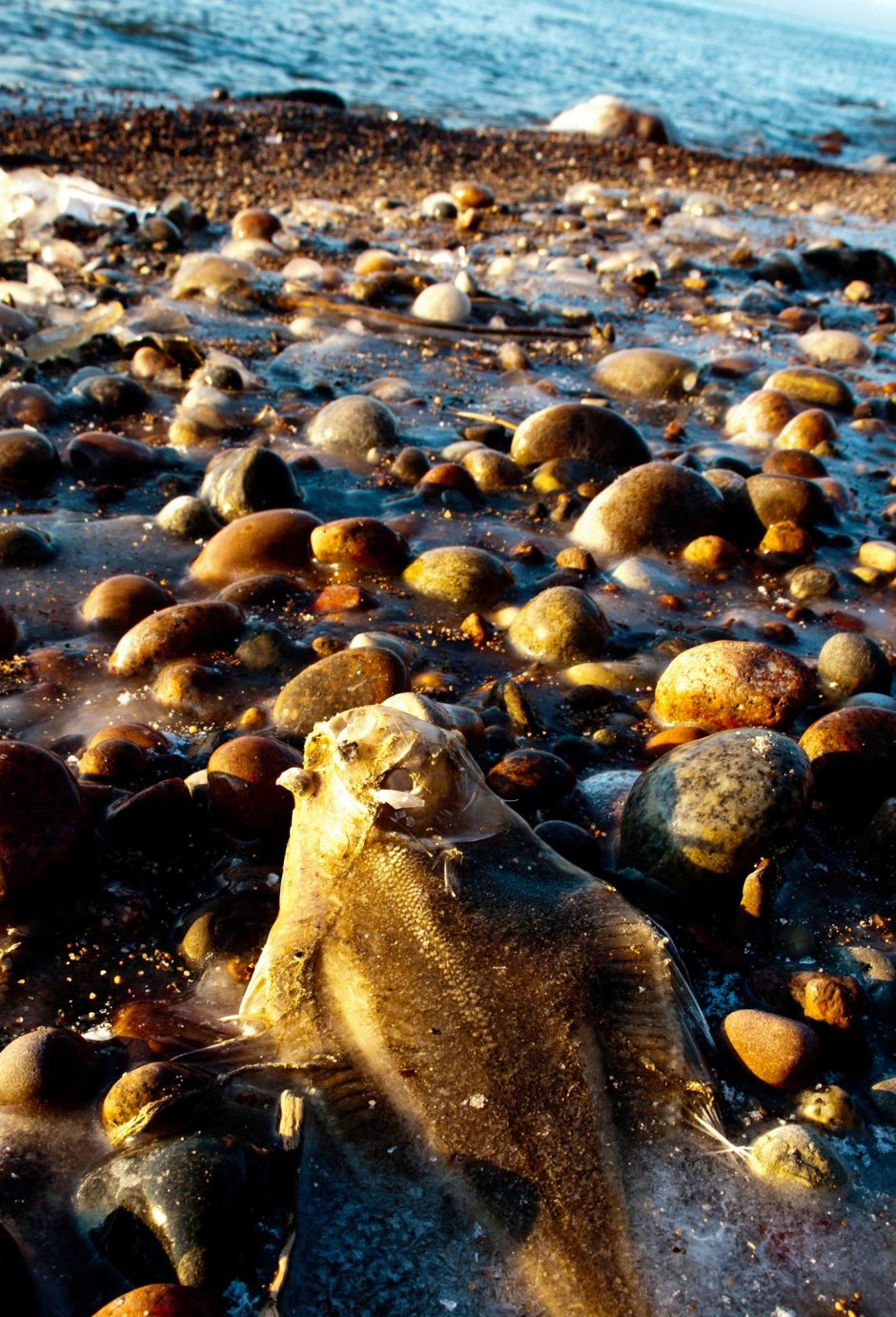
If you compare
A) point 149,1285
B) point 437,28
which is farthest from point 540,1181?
point 437,28

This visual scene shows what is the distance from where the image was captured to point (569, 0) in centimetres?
4909

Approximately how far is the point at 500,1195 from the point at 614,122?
740 inches

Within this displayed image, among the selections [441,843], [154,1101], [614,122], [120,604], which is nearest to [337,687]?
[441,843]

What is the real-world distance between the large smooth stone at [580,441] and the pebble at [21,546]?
97.3 inches

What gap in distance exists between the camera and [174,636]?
13.1ft

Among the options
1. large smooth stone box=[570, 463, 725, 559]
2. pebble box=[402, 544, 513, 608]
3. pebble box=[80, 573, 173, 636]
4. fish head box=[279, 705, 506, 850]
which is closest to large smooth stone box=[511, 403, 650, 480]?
large smooth stone box=[570, 463, 725, 559]

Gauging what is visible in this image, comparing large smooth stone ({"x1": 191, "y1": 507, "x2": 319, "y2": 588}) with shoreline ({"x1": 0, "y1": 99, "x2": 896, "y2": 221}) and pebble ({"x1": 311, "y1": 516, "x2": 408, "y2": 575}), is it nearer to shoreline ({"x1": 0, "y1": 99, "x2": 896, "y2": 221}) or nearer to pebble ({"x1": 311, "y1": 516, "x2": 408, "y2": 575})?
pebble ({"x1": 311, "y1": 516, "x2": 408, "y2": 575})

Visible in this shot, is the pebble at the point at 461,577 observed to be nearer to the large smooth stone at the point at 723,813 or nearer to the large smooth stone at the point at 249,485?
the large smooth stone at the point at 249,485

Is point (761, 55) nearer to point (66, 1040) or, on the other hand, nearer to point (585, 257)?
point (585, 257)

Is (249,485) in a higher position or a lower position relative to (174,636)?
higher

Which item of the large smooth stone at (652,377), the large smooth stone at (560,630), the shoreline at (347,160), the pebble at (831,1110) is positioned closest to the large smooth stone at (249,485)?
the large smooth stone at (560,630)

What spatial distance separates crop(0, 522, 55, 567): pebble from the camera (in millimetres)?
4641

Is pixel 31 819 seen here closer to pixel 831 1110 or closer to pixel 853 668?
pixel 831 1110

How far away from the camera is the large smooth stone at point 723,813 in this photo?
3.01 metres
